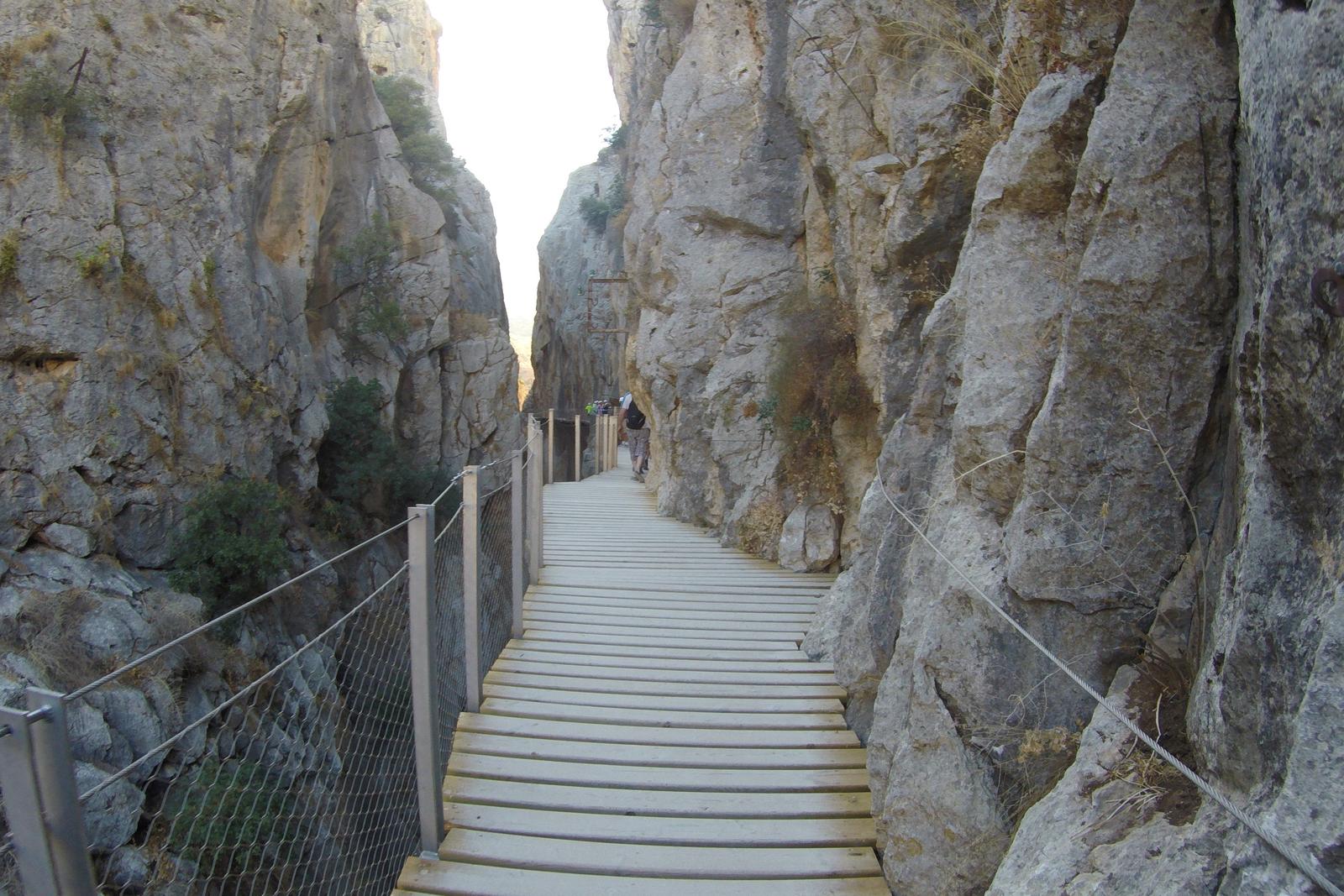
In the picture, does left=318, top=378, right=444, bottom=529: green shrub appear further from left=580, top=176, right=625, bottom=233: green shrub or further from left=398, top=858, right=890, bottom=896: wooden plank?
left=580, top=176, right=625, bottom=233: green shrub

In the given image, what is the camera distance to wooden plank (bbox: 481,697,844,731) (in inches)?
205

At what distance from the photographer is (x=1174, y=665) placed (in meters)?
2.87

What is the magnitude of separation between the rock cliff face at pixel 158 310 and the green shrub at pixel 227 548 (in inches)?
18.7

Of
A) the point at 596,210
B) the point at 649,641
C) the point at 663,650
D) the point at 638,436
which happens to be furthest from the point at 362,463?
the point at 596,210

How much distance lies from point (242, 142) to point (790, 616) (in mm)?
15025

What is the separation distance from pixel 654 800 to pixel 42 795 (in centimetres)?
307

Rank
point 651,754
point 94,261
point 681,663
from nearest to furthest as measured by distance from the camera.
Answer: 1. point 651,754
2. point 681,663
3. point 94,261

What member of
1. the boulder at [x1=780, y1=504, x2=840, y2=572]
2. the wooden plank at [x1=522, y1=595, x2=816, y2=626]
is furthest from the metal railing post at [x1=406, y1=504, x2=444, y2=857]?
the boulder at [x1=780, y1=504, x2=840, y2=572]

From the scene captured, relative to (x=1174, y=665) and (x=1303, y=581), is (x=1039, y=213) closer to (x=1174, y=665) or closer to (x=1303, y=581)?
(x=1174, y=665)

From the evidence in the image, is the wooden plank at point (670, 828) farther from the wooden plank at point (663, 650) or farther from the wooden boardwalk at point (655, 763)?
the wooden plank at point (663, 650)

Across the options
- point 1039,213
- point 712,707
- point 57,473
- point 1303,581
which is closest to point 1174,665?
point 1303,581

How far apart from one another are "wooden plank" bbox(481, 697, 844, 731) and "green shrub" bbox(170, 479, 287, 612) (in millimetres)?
9453

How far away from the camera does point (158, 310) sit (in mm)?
14984

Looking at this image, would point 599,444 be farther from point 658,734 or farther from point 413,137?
point 658,734
